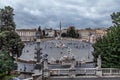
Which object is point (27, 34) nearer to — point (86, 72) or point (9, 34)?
point (9, 34)

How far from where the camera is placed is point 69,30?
547 ft

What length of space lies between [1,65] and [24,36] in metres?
138

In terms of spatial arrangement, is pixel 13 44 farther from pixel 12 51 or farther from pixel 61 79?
pixel 61 79

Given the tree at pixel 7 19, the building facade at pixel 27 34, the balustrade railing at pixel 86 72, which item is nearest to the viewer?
the balustrade railing at pixel 86 72

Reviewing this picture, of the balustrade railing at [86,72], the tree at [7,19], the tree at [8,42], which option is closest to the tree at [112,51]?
the balustrade railing at [86,72]

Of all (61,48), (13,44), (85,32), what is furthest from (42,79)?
(85,32)

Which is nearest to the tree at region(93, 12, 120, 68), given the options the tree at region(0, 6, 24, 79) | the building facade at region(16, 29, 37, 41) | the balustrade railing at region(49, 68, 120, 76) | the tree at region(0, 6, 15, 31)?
the balustrade railing at region(49, 68, 120, 76)

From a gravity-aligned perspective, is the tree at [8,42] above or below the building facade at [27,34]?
below

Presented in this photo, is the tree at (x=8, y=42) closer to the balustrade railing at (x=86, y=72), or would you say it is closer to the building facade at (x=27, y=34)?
the balustrade railing at (x=86, y=72)

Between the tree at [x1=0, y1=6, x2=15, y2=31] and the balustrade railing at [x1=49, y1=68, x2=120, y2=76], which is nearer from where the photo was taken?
the balustrade railing at [x1=49, y1=68, x2=120, y2=76]

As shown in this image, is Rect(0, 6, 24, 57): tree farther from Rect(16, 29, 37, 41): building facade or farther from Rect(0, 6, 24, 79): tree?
Rect(16, 29, 37, 41): building facade

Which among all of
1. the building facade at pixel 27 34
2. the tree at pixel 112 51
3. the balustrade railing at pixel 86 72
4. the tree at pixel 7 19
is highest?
the building facade at pixel 27 34

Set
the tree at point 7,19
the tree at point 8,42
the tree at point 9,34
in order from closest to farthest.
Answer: the tree at point 8,42 < the tree at point 9,34 < the tree at point 7,19

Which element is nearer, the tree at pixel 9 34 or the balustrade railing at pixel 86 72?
the balustrade railing at pixel 86 72
